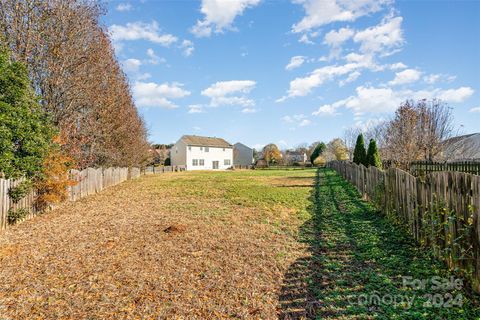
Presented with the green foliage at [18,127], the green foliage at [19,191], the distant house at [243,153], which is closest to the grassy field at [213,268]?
the green foliage at [19,191]

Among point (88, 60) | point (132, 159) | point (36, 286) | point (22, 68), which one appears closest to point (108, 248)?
point (36, 286)

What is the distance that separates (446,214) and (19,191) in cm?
1108

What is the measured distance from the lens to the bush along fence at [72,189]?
7801 mm

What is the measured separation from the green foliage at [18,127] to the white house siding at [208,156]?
3961 centimetres

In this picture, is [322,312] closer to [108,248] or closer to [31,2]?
[108,248]

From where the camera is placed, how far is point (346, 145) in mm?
59031

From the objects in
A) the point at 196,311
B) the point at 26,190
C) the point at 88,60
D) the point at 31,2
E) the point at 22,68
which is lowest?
the point at 196,311

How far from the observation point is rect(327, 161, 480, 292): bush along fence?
3863 millimetres

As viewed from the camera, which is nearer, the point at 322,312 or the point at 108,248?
the point at 322,312

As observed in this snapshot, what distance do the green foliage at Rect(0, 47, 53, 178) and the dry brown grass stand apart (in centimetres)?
186

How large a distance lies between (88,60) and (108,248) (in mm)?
11074

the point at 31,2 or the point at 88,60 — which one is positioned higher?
the point at 31,2

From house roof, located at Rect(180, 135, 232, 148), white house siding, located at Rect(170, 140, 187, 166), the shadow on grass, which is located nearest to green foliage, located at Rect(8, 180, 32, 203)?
the shadow on grass

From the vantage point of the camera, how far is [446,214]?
4613 millimetres
